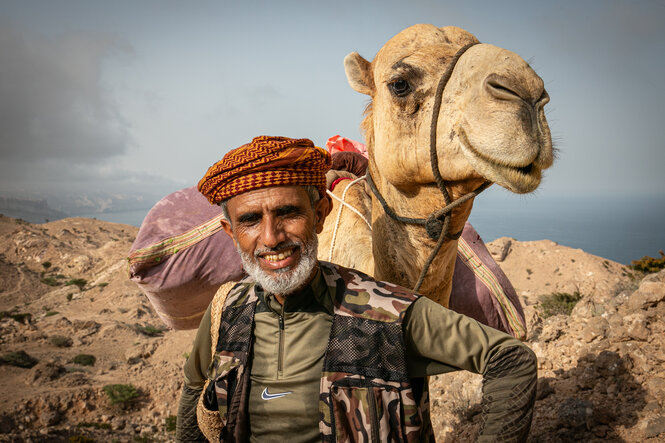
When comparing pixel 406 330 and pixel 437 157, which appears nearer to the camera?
pixel 406 330

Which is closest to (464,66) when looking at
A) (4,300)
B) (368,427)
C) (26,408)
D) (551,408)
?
(368,427)

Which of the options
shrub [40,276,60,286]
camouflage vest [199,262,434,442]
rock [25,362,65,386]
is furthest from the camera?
shrub [40,276,60,286]

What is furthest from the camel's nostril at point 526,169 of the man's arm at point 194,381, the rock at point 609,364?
the rock at point 609,364

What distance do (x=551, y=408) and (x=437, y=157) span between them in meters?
2.67

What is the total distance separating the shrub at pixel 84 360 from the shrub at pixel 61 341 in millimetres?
1412

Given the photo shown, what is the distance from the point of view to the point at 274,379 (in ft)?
5.01

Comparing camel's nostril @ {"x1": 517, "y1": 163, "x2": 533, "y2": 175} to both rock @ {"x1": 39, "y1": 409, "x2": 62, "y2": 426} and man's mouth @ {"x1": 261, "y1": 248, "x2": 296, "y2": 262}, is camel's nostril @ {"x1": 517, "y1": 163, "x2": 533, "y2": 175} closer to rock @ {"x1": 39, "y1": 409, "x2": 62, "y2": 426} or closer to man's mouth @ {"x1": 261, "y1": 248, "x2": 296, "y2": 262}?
man's mouth @ {"x1": 261, "y1": 248, "x2": 296, "y2": 262}

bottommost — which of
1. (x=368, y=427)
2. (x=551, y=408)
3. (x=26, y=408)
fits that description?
(x=26, y=408)

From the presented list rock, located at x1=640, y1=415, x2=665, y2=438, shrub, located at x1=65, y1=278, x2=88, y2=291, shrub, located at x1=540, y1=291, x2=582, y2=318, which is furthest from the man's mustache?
shrub, located at x1=65, y1=278, x2=88, y2=291

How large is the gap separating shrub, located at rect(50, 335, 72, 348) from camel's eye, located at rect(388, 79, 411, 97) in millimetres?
11725

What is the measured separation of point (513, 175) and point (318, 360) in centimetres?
101

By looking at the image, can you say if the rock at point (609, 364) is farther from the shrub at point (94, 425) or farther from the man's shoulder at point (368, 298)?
the shrub at point (94, 425)

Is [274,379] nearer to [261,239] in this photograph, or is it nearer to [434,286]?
[261,239]

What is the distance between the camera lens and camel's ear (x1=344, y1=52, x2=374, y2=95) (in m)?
2.25
